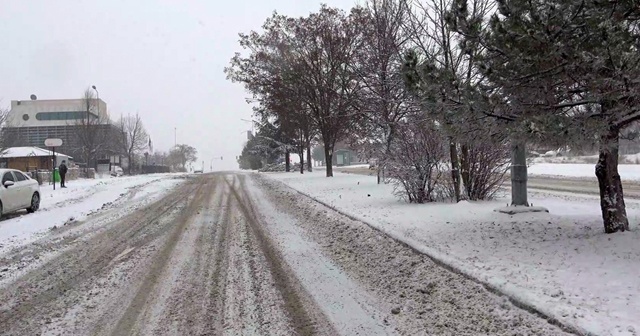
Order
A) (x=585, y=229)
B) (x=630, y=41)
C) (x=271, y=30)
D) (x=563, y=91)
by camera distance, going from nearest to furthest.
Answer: (x=630, y=41) < (x=563, y=91) < (x=585, y=229) < (x=271, y=30)

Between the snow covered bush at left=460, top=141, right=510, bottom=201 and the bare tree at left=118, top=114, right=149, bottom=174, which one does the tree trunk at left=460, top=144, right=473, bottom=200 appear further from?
the bare tree at left=118, top=114, right=149, bottom=174

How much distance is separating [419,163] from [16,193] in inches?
449

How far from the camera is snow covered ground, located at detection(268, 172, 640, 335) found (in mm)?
4189

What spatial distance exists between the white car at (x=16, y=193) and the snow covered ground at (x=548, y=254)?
32.4ft

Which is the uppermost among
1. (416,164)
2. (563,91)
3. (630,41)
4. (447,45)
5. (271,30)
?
(271,30)

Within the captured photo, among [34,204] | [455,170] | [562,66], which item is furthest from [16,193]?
[562,66]

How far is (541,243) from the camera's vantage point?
Result: 6.66 meters

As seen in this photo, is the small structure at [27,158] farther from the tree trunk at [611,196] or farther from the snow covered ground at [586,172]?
the tree trunk at [611,196]

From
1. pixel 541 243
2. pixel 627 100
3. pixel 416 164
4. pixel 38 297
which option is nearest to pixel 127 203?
pixel 416 164

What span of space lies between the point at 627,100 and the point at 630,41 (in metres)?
0.66

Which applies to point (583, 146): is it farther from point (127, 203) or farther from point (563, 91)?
point (127, 203)

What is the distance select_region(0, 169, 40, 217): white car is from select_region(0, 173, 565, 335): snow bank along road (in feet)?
15.2

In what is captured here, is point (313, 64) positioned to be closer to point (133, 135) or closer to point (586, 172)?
point (586, 172)

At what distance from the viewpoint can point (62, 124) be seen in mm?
88500
